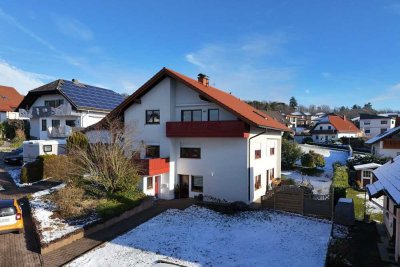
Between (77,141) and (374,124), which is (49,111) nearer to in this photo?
(77,141)

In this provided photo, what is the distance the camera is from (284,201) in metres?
18.2

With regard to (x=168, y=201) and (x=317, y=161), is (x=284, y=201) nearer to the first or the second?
(x=168, y=201)

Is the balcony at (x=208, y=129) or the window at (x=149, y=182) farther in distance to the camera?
the window at (x=149, y=182)

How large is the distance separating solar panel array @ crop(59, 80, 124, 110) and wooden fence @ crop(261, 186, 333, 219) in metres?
25.9

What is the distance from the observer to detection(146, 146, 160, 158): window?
71.8ft

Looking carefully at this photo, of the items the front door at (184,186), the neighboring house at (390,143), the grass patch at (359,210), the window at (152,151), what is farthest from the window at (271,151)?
the neighboring house at (390,143)

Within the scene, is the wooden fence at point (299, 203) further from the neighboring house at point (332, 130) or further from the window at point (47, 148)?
the neighboring house at point (332, 130)

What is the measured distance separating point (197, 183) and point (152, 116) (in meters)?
6.19

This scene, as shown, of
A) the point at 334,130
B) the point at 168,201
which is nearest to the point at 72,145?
the point at 168,201

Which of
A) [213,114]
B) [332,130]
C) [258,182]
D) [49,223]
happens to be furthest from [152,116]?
[332,130]

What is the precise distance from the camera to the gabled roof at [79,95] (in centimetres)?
3497

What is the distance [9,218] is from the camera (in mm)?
12688

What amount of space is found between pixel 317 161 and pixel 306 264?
28.5 m

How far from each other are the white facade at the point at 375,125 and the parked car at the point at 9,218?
8616 centimetres
